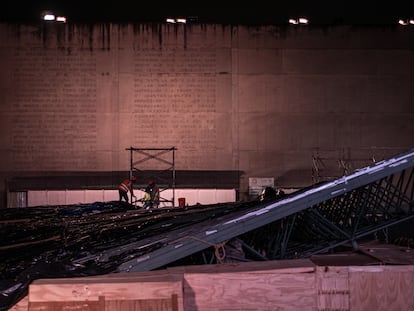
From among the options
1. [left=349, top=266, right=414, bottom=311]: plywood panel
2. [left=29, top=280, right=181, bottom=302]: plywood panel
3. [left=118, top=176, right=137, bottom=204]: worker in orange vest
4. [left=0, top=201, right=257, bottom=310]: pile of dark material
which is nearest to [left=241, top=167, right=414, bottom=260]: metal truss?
[left=0, top=201, right=257, bottom=310]: pile of dark material

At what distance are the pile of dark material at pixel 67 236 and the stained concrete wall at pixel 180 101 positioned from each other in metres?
10.7

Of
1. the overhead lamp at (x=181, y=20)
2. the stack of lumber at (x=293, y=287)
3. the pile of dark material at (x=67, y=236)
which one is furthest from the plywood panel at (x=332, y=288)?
the overhead lamp at (x=181, y=20)

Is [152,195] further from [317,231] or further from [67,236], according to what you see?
[317,231]

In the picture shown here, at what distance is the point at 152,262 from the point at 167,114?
1668 centimetres

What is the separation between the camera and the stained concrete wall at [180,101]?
869 inches

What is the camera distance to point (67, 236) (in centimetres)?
814

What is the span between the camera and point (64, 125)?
22.2 meters

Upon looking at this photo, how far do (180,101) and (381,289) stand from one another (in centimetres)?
1750

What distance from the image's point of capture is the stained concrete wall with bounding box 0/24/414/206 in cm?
2206

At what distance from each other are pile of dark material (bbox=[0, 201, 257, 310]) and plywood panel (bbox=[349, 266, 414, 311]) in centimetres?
237

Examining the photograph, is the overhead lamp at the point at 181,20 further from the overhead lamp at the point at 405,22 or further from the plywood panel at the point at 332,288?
the plywood panel at the point at 332,288

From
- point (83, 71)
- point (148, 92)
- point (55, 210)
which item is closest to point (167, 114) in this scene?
point (148, 92)

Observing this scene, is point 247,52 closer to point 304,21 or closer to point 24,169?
point 304,21

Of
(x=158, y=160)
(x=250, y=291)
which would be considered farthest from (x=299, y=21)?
(x=250, y=291)
